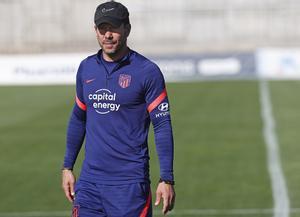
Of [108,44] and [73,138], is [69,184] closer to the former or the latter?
[73,138]

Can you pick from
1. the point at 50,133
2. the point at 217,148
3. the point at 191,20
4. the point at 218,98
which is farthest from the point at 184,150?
the point at 191,20

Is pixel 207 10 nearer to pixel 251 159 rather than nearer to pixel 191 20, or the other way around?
pixel 191 20

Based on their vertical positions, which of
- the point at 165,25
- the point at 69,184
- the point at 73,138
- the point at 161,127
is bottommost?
the point at 165,25

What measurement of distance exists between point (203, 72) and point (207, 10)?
1412 cm

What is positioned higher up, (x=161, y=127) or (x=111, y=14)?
(x=111, y=14)

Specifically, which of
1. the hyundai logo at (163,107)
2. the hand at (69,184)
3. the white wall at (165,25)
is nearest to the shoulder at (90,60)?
the hyundai logo at (163,107)

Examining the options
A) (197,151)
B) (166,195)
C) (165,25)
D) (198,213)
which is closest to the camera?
(166,195)

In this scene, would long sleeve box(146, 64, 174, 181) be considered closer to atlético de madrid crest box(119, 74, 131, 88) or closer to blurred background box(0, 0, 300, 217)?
atlético de madrid crest box(119, 74, 131, 88)

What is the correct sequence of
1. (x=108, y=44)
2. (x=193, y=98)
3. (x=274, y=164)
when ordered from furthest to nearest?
(x=193, y=98) → (x=274, y=164) → (x=108, y=44)

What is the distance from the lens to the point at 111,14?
5.98 m

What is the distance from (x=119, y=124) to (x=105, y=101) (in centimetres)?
19

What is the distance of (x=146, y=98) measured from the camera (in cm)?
611

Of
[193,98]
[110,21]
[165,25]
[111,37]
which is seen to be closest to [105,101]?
[111,37]

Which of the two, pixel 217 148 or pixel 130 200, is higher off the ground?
pixel 130 200
